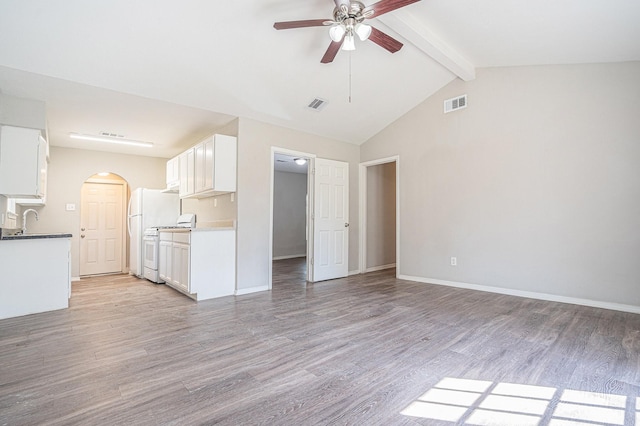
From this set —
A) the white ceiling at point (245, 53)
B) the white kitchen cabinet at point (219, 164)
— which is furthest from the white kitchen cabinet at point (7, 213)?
the white kitchen cabinet at point (219, 164)

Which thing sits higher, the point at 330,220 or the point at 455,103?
the point at 455,103

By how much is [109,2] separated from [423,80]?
4.00 m

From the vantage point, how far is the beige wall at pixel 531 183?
368 centimetres

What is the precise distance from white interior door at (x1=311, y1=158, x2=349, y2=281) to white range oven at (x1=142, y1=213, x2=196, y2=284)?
2258 millimetres

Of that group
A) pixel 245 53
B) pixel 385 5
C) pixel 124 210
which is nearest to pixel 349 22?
pixel 385 5

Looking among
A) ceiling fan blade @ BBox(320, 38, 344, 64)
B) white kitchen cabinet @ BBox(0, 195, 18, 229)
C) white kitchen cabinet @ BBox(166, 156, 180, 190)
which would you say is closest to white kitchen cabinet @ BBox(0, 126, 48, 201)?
white kitchen cabinet @ BBox(0, 195, 18, 229)

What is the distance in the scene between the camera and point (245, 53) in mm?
3551

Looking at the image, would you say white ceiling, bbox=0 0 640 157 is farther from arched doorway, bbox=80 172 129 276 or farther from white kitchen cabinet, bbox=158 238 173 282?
arched doorway, bbox=80 172 129 276

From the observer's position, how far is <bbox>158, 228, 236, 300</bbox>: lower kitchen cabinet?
13.7 feet

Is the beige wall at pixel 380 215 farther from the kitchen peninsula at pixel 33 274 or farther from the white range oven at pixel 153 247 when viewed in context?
the kitchen peninsula at pixel 33 274

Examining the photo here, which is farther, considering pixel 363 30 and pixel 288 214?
pixel 288 214

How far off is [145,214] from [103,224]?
1.52 metres

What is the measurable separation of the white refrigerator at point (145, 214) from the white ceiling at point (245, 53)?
4.67 ft

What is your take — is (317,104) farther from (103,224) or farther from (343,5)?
(103,224)
